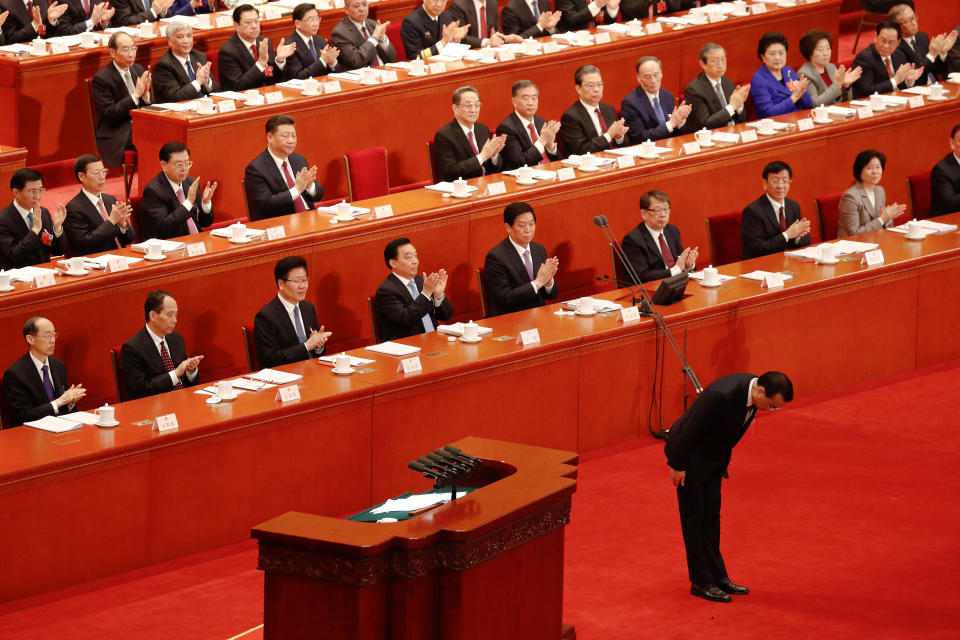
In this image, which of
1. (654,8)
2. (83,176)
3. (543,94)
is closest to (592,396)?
(83,176)

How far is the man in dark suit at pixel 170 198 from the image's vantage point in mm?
8172

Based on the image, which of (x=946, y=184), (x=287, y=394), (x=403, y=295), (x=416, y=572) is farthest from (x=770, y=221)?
(x=416, y=572)

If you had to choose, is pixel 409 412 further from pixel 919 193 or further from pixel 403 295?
pixel 919 193

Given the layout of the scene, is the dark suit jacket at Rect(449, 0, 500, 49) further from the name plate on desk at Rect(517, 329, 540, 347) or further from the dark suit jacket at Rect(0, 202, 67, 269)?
the name plate on desk at Rect(517, 329, 540, 347)

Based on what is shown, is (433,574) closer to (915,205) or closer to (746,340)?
(746,340)

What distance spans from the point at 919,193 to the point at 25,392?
5.41 meters

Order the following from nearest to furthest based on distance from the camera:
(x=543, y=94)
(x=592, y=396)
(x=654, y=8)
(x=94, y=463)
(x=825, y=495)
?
(x=94, y=463) < (x=825, y=495) < (x=592, y=396) < (x=543, y=94) < (x=654, y=8)

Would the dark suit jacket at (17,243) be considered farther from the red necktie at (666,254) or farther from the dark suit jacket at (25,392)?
the red necktie at (666,254)

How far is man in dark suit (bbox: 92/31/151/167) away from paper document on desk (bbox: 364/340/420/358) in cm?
310

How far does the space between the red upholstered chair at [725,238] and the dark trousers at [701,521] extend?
3020 millimetres

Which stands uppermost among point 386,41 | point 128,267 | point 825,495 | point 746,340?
point 386,41

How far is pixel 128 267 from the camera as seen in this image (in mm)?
7500

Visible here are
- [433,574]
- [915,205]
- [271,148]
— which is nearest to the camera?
[433,574]

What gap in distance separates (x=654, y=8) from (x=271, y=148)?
4528mm
